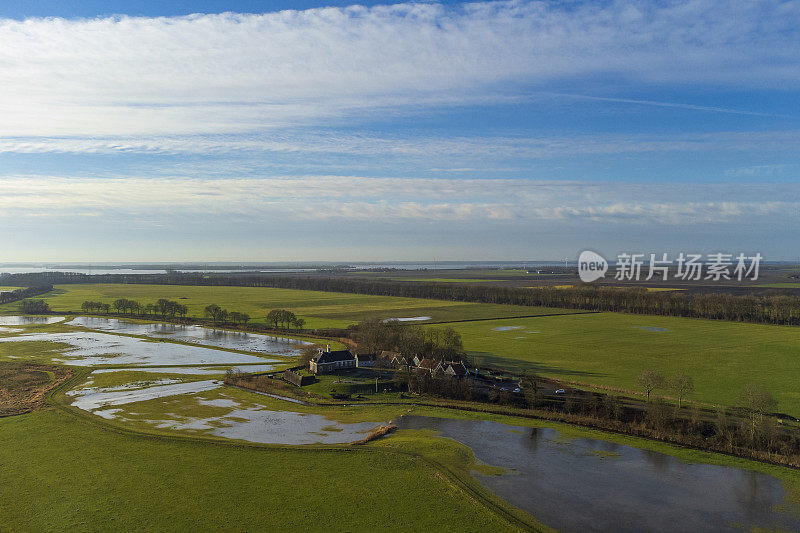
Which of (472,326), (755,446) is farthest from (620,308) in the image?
(755,446)

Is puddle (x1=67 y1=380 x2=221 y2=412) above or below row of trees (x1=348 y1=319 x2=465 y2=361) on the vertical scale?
below

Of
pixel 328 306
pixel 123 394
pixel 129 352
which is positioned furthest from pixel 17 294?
pixel 123 394

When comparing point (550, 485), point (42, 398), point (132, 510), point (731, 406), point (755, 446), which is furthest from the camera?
point (42, 398)

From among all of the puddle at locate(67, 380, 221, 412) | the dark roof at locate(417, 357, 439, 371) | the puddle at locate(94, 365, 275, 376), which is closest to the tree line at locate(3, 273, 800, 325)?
the dark roof at locate(417, 357, 439, 371)

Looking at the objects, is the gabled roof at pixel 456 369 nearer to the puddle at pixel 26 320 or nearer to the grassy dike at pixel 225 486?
the grassy dike at pixel 225 486

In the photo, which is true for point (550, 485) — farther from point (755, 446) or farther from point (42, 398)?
point (42, 398)

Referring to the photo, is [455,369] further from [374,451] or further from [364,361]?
[374,451]

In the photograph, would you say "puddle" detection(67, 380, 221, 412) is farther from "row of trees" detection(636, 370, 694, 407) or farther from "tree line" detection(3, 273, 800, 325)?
"tree line" detection(3, 273, 800, 325)
